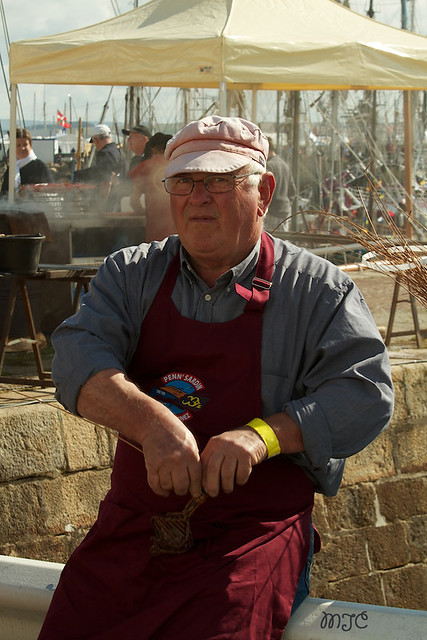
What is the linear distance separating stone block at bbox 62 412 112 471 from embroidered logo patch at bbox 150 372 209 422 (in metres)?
2.03

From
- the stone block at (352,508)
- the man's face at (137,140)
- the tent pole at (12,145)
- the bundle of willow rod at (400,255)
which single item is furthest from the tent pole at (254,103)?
the bundle of willow rod at (400,255)

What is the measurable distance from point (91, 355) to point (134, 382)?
0.19 m

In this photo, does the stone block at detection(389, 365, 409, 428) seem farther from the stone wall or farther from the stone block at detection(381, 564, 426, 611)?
the stone block at detection(381, 564, 426, 611)

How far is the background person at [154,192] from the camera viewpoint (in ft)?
21.7

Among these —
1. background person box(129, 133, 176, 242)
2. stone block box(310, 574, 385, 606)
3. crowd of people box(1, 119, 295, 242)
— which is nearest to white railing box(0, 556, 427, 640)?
stone block box(310, 574, 385, 606)

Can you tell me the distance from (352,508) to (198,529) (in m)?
3.02

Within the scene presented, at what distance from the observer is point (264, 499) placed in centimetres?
225

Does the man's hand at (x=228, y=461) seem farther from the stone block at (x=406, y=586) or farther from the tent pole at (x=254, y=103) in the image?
the tent pole at (x=254, y=103)

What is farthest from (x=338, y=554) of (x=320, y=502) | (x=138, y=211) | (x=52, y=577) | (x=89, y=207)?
(x=89, y=207)

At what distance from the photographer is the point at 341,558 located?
5039 millimetres

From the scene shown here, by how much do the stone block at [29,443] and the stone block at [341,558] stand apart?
1674 mm

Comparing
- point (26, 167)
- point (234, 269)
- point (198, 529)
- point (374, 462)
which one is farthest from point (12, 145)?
point (198, 529)

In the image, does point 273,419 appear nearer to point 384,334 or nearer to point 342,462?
point 342,462

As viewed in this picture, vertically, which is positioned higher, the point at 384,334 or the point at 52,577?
the point at 52,577
